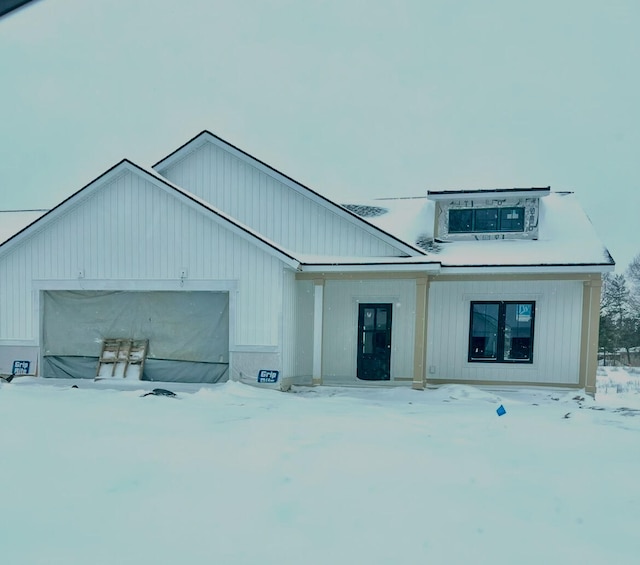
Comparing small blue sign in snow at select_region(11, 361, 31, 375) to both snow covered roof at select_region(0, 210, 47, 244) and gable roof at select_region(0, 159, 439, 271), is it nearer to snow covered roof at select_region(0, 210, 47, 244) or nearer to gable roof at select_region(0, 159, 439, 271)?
gable roof at select_region(0, 159, 439, 271)

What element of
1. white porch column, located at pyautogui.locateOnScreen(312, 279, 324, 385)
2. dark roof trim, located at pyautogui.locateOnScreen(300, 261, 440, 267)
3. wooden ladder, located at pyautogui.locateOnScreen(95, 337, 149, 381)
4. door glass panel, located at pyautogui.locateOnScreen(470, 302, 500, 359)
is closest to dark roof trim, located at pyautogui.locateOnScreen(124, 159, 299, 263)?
dark roof trim, located at pyautogui.locateOnScreen(300, 261, 440, 267)

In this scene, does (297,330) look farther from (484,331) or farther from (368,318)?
(484,331)

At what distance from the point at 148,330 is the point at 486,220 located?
920 cm

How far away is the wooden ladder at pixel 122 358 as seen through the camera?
10.4m

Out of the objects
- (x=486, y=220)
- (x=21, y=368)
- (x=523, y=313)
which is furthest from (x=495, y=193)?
(x=21, y=368)

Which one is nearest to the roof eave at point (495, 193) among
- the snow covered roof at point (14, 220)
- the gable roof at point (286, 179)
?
the gable roof at point (286, 179)

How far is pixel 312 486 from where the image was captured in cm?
404

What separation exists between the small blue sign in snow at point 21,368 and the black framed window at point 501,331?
11068mm

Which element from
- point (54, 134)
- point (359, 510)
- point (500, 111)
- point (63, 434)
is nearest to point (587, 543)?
point (359, 510)

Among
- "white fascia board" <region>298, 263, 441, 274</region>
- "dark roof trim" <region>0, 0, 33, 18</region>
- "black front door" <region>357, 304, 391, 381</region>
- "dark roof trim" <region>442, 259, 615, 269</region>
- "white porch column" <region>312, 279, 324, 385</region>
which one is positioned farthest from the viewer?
"black front door" <region>357, 304, 391, 381</region>

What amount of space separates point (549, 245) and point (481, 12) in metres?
6.36

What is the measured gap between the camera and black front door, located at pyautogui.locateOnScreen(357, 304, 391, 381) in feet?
36.9

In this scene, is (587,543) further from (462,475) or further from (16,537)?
(16,537)

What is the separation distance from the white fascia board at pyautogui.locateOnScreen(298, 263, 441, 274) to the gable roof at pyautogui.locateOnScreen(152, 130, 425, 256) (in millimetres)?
597
